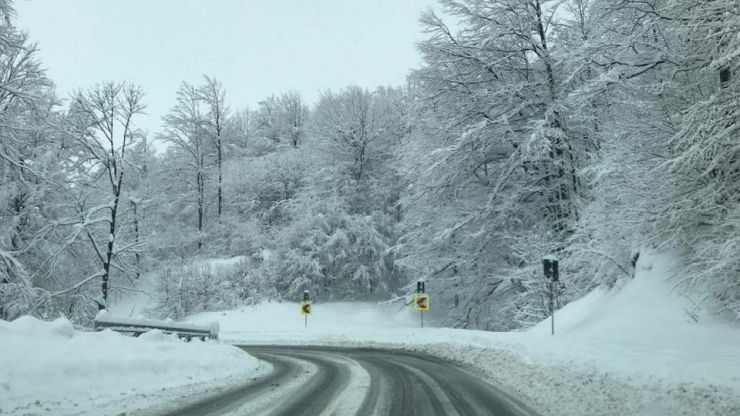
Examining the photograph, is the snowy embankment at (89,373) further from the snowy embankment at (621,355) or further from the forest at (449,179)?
the forest at (449,179)

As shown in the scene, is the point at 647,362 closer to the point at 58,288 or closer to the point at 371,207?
the point at 58,288

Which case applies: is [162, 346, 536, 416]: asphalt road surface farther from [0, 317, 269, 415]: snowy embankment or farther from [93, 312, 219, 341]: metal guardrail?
[93, 312, 219, 341]: metal guardrail

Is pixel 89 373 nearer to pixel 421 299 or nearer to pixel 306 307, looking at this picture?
pixel 421 299

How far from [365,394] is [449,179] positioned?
1397 cm

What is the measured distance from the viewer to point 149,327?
595 inches

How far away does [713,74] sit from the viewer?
11.1 metres

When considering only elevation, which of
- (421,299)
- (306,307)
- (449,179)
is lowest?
(306,307)

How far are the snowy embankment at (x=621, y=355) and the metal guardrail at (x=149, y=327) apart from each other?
293 inches

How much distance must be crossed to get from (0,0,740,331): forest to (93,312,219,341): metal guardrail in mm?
3270

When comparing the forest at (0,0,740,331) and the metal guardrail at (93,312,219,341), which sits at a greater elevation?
the forest at (0,0,740,331)

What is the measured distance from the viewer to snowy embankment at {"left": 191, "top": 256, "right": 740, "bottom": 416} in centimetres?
680

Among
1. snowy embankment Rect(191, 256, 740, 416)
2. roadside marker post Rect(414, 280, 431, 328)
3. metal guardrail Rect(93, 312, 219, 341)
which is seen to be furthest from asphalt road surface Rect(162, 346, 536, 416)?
roadside marker post Rect(414, 280, 431, 328)

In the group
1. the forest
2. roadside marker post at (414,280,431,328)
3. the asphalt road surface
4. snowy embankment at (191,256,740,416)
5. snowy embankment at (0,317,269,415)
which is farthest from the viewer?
roadside marker post at (414,280,431,328)

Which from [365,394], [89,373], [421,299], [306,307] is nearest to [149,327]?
[89,373]
